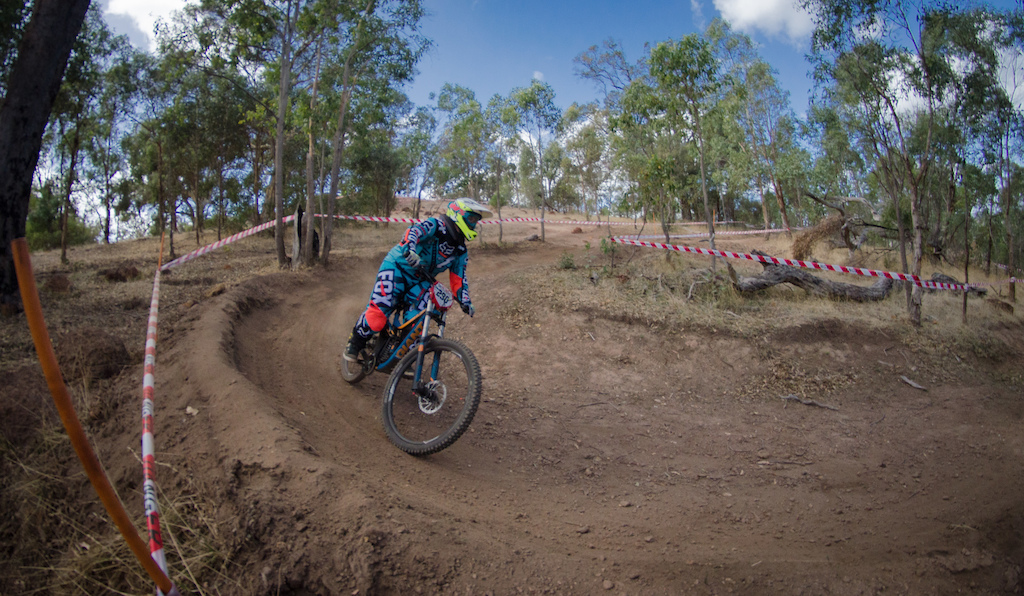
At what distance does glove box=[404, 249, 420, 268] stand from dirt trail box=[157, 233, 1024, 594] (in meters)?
1.66

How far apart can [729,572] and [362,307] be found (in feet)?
26.1

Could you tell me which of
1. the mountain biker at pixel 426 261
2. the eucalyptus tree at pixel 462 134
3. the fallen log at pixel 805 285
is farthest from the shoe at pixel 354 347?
the eucalyptus tree at pixel 462 134

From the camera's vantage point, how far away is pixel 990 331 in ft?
33.3

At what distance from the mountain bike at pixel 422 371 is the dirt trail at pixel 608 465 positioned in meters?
0.31

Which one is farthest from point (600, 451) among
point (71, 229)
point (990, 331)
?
point (71, 229)

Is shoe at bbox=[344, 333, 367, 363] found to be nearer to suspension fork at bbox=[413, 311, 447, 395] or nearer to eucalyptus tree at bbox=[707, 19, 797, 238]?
suspension fork at bbox=[413, 311, 447, 395]

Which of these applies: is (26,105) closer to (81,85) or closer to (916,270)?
(81,85)

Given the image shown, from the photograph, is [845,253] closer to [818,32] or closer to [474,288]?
[818,32]

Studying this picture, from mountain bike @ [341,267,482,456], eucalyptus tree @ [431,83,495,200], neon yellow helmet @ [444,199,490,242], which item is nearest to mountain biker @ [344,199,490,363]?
neon yellow helmet @ [444,199,490,242]

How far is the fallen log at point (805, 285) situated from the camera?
36.8ft

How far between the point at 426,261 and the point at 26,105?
254 inches

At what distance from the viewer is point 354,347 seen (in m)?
5.77

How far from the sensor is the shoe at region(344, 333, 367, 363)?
5.73 metres

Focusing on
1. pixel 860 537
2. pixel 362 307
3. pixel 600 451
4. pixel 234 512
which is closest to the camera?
pixel 234 512
